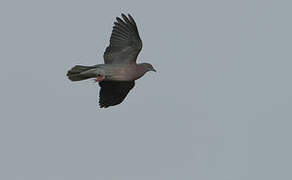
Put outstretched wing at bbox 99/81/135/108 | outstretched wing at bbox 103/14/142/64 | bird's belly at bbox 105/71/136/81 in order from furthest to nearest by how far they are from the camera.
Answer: outstretched wing at bbox 99/81/135/108 < outstretched wing at bbox 103/14/142/64 < bird's belly at bbox 105/71/136/81

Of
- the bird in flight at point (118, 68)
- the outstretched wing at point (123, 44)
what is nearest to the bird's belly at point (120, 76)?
the bird in flight at point (118, 68)

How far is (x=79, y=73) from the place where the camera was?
17.4m

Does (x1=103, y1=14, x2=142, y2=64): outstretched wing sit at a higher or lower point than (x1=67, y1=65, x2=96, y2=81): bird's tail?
higher

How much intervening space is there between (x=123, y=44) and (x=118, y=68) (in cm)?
71

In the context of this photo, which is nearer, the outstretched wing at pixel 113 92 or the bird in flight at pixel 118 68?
the bird in flight at pixel 118 68

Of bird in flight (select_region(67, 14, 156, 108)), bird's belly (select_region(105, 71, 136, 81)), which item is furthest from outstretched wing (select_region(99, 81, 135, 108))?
bird's belly (select_region(105, 71, 136, 81))

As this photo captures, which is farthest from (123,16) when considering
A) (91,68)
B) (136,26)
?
(91,68)

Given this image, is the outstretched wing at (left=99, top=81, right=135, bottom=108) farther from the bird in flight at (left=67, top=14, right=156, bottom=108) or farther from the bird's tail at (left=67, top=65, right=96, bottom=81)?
the bird's tail at (left=67, top=65, right=96, bottom=81)

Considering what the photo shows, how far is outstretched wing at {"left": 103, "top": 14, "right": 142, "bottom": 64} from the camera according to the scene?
1800 centimetres

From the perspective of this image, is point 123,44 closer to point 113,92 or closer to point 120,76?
point 120,76

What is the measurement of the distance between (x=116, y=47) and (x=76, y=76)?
1388mm

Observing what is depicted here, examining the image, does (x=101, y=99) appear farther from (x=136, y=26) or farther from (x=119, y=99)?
(x=136, y=26)

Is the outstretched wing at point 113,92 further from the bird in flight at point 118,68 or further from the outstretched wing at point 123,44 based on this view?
the outstretched wing at point 123,44

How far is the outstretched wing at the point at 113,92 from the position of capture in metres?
18.4
